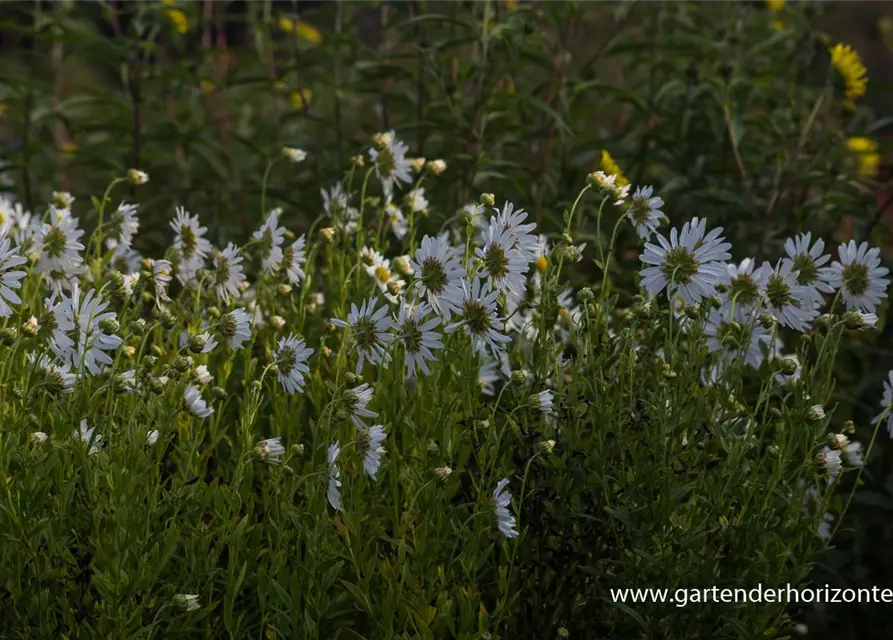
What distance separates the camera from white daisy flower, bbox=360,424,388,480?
215 centimetres

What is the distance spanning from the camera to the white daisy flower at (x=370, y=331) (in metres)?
2.24

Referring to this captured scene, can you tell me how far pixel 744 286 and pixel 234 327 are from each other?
1.05m

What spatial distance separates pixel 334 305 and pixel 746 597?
1.07m

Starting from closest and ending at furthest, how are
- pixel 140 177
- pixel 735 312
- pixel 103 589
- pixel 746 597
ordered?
pixel 103 589
pixel 746 597
pixel 735 312
pixel 140 177

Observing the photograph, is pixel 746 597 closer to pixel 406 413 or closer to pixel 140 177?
pixel 406 413

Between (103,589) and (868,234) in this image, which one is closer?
(103,589)

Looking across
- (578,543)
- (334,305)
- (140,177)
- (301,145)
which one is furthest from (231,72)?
(578,543)

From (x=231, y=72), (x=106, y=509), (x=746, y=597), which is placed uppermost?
(x=231, y=72)

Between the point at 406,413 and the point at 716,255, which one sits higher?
the point at 716,255

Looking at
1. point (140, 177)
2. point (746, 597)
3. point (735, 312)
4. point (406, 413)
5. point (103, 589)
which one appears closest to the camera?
point (103, 589)

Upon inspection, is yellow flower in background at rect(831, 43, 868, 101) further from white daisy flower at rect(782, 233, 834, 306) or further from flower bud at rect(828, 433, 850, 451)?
flower bud at rect(828, 433, 850, 451)

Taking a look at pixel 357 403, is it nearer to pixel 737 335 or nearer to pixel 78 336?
pixel 78 336

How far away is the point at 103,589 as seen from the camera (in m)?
1.95

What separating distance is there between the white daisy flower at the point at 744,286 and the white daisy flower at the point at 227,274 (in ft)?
3.46
